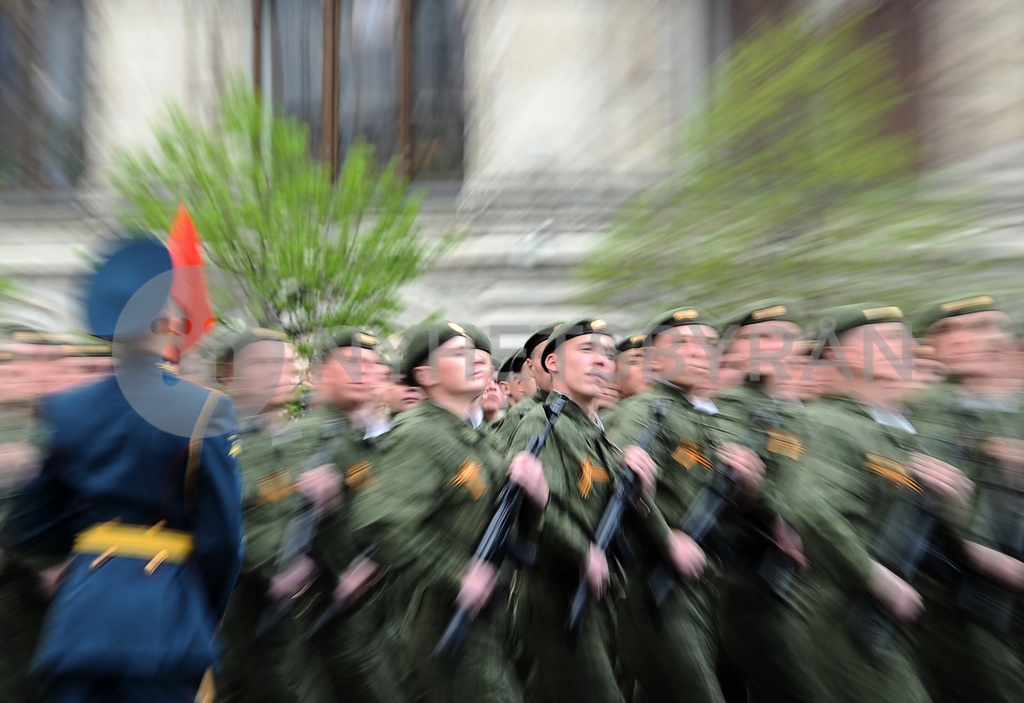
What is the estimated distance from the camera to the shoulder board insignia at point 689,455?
3750 millimetres

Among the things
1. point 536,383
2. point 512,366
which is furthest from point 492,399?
point 536,383

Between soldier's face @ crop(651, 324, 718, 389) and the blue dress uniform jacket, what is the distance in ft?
6.78

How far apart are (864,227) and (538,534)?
3747 millimetres

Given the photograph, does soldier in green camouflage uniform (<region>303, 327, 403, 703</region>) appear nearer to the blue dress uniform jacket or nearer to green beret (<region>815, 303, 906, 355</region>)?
the blue dress uniform jacket

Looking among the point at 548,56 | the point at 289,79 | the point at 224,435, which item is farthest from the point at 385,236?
the point at 289,79

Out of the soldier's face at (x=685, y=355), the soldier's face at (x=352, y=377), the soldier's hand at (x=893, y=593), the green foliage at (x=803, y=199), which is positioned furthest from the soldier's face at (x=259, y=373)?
the green foliage at (x=803, y=199)

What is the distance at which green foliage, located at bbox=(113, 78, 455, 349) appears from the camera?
5988mm

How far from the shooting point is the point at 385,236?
21.2 ft

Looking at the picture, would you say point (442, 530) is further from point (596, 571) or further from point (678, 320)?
point (678, 320)

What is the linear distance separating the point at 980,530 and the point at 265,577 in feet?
8.39

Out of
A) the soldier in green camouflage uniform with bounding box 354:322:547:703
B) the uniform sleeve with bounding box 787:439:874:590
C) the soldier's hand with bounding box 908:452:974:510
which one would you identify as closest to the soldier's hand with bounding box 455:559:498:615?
the soldier in green camouflage uniform with bounding box 354:322:547:703

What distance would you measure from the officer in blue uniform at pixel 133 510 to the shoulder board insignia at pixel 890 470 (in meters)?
2.23

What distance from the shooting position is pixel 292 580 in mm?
3348

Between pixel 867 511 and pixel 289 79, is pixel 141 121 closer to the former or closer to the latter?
pixel 289 79
